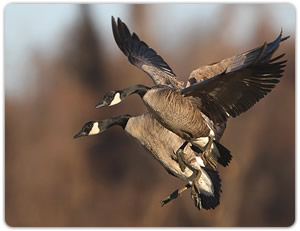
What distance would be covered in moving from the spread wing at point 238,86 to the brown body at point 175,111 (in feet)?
0.18

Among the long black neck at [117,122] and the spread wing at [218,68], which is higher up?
the spread wing at [218,68]

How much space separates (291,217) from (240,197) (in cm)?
115

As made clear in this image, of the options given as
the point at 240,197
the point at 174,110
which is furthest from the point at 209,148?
the point at 240,197

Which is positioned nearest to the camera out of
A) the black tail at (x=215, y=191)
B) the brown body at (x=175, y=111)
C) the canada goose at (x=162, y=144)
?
the brown body at (x=175, y=111)

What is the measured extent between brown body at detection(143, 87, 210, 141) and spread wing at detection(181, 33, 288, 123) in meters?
0.05

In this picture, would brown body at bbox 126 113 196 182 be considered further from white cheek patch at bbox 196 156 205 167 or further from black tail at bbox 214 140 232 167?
black tail at bbox 214 140 232 167

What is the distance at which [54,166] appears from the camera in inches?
402

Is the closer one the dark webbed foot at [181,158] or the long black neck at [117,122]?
the dark webbed foot at [181,158]

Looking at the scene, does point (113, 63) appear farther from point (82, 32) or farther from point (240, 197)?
point (240, 197)

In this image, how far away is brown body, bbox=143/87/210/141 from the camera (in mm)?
3010

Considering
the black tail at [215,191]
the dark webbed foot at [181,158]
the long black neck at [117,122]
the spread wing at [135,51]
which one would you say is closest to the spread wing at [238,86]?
the dark webbed foot at [181,158]

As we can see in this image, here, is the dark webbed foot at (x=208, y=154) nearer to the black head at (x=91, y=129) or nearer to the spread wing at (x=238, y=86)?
the spread wing at (x=238, y=86)

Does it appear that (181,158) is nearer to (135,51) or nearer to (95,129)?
(95,129)

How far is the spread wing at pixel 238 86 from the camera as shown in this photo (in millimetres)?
2810
